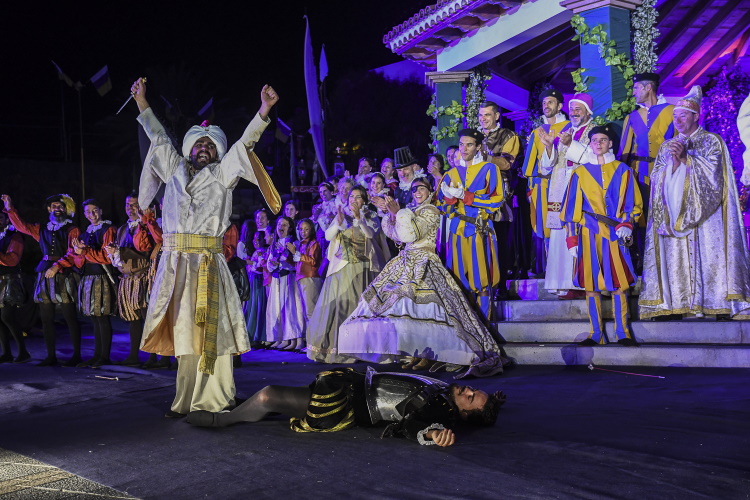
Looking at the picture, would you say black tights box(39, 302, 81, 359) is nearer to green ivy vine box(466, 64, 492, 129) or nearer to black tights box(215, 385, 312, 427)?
black tights box(215, 385, 312, 427)

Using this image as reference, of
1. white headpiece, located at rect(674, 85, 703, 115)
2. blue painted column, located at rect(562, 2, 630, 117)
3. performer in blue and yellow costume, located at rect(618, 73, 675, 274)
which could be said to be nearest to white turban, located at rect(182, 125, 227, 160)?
white headpiece, located at rect(674, 85, 703, 115)

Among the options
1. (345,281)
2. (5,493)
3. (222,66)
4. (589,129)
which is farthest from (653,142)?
(222,66)

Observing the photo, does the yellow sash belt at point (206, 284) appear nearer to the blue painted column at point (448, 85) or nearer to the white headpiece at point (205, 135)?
the white headpiece at point (205, 135)

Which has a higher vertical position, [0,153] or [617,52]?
[0,153]

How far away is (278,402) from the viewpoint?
458cm

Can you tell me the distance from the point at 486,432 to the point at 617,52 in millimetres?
5945

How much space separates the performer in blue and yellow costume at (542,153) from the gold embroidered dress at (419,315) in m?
1.33

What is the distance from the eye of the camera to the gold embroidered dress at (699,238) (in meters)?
7.02

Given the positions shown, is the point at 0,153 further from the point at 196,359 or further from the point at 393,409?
the point at 393,409

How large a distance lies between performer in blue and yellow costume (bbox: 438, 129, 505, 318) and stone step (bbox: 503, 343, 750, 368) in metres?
0.62

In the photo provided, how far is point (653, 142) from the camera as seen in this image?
794cm

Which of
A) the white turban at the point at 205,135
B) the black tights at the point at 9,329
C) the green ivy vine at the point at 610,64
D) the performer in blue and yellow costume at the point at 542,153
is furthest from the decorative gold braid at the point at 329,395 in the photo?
the black tights at the point at 9,329

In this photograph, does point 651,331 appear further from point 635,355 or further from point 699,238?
point 699,238

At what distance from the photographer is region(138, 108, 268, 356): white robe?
5.27 meters
